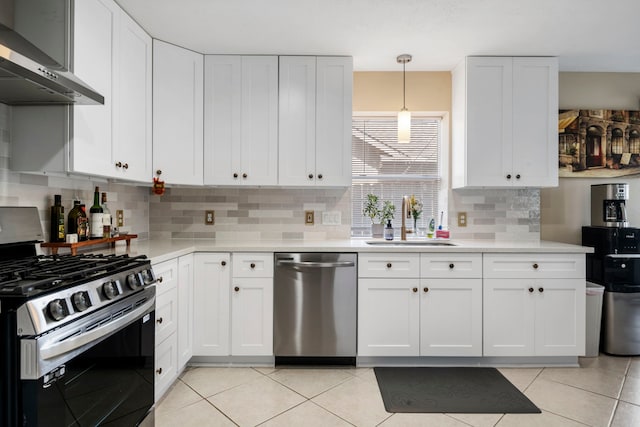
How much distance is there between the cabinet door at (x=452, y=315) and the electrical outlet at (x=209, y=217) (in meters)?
1.88

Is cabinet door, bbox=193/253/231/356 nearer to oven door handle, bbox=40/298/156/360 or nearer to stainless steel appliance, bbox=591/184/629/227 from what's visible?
oven door handle, bbox=40/298/156/360

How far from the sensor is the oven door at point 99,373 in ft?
3.73

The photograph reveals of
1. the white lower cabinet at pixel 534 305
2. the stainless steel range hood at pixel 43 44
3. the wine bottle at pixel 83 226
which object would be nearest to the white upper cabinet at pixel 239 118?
the wine bottle at pixel 83 226

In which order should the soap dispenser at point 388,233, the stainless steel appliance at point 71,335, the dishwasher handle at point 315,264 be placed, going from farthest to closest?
the soap dispenser at point 388,233 < the dishwasher handle at point 315,264 < the stainless steel appliance at point 71,335

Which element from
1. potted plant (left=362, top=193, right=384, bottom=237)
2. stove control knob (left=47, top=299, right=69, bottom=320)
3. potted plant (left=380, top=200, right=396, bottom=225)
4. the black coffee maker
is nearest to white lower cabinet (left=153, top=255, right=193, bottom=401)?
stove control knob (left=47, top=299, right=69, bottom=320)

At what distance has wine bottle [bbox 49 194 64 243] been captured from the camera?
2037 mm

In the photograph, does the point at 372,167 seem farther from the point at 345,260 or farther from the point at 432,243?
the point at 345,260

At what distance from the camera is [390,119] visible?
3463 millimetres

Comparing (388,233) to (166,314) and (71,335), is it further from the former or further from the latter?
(71,335)

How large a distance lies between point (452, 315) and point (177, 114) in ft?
8.55

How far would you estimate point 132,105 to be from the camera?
2430 millimetres

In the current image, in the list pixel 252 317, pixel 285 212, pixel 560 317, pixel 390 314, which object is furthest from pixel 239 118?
pixel 560 317

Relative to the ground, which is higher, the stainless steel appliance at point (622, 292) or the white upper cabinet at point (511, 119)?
the white upper cabinet at point (511, 119)

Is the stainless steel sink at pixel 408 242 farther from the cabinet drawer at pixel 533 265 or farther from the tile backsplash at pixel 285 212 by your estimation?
the cabinet drawer at pixel 533 265
